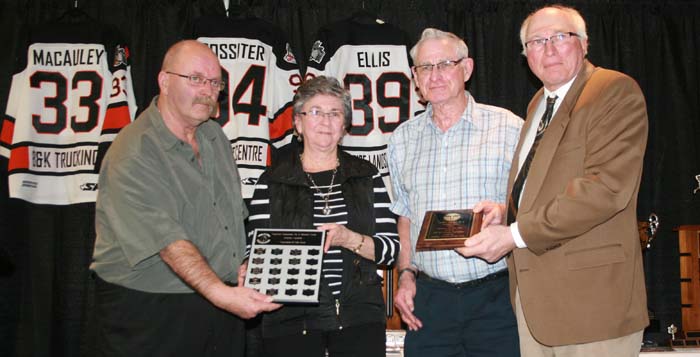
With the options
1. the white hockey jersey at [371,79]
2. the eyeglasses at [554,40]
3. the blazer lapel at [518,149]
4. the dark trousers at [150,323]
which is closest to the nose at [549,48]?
the eyeglasses at [554,40]

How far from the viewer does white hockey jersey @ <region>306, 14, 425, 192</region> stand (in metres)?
4.79

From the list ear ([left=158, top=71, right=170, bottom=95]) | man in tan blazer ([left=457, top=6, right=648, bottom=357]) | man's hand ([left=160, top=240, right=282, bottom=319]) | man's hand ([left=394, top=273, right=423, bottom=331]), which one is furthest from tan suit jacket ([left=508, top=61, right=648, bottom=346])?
ear ([left=158, top=71, right=170, bottom=95])

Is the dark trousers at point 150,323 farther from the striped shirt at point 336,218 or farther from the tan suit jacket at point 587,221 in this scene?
the tan suit jacket at point 587,221

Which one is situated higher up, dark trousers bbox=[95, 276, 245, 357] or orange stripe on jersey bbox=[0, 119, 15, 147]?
orange stripe on jersey bbox=[0, 119, 15, 147]

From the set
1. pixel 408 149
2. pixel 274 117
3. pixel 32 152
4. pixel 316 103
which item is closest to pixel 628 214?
pixel 408 149

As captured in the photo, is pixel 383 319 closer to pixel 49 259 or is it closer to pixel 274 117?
pixel 274 117

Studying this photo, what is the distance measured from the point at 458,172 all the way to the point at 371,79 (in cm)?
202

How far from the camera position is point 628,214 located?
2.44 metres

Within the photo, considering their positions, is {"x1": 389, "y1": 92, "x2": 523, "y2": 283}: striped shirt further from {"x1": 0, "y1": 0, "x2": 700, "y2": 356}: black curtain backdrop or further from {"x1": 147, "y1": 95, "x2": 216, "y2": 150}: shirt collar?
{"x1": 0, "y1": 0, "x2": 700, "y2": 356}: black curtain backdrop

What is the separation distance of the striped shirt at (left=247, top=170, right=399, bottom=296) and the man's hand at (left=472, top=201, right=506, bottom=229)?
447 millimetres

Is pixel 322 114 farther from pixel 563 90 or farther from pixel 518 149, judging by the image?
pixel 563 90

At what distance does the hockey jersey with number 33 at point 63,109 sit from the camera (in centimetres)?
477

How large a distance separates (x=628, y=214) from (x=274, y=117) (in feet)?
9.47

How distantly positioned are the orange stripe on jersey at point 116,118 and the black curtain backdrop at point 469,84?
21 cm
